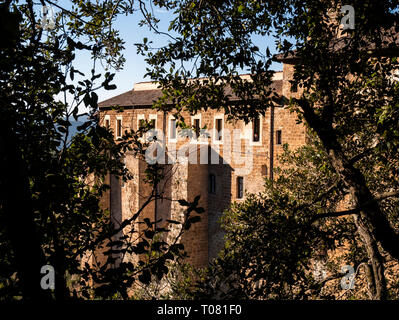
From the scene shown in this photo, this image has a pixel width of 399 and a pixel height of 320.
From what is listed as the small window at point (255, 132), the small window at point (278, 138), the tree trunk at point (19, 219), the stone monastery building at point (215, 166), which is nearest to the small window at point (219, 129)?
the stone monastery building at point (215, 166)

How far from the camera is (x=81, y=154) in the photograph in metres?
4.41

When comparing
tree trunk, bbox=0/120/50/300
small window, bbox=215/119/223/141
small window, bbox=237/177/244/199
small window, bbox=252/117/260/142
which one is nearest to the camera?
tree trunk, bbox=0/120/50/300

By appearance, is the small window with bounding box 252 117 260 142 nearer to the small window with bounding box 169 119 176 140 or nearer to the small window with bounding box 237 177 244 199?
the small window with bounding box 237 177 244 199

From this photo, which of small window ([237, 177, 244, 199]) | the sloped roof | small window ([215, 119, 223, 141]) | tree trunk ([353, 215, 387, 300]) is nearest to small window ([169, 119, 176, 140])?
the sloped roof

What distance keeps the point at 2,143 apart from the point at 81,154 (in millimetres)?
1837

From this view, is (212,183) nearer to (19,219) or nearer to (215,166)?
(215,166)

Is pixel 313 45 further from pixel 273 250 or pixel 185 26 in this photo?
pixel 273 250

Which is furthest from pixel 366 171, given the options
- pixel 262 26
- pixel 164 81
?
pixel 164 81

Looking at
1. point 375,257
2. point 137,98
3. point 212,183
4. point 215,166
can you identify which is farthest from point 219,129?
point 375,257

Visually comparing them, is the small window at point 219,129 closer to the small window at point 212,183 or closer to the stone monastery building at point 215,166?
the stone monastery building at point 215,166

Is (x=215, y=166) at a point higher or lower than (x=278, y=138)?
lower

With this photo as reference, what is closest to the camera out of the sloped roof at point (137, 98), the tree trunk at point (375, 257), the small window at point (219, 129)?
the tree trunk at point (375, 257)

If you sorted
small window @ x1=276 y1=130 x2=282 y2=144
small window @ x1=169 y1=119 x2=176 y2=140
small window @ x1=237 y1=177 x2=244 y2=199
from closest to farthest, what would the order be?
small window @ x1=276 y1=130 x2=282 y2=144
small window @ x1=237 y1=177 x2=244 y2=199
small window @ x1=169 y1=119 x2=176 y2=140

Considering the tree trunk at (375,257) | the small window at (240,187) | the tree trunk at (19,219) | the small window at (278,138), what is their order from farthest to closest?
the small window at (240,187)
the small window at (278,138)
the tree trunk at (375,257)
the tree trunk at (19,219)
